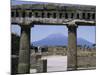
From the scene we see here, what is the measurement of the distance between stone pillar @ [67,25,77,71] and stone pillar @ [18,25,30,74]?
77cm

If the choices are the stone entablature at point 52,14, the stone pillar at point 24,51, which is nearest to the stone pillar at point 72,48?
the stone entablature at point 52,14

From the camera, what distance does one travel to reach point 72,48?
5344mm

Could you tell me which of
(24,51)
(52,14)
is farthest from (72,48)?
(24,51)

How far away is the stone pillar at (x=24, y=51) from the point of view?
5.03 m

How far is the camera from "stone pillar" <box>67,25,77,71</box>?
5.31 metres

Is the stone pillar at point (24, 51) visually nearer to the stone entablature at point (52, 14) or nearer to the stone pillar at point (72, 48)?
the stone entablature at point (52, 14)

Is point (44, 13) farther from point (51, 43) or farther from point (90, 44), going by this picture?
point (90, 44)

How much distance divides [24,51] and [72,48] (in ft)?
3.00

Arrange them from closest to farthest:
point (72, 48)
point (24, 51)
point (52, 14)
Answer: point (24, 51), point (52, 14), point (72, 48)

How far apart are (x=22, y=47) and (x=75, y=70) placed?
1115mm

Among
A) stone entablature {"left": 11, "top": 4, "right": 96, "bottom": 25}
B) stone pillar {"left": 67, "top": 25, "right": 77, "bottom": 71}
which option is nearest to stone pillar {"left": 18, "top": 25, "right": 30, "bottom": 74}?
stone entablature {"left": 11, "top": 4, "right": 96, "bottom": 25}

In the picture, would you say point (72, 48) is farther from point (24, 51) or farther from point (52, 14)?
point (24, 51)

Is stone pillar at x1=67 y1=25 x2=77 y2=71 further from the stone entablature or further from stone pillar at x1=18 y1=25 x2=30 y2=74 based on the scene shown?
stone pillar at x1=18 y1=25 x2=30 y2=74

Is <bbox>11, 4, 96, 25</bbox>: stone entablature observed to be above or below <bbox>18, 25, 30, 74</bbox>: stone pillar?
above
